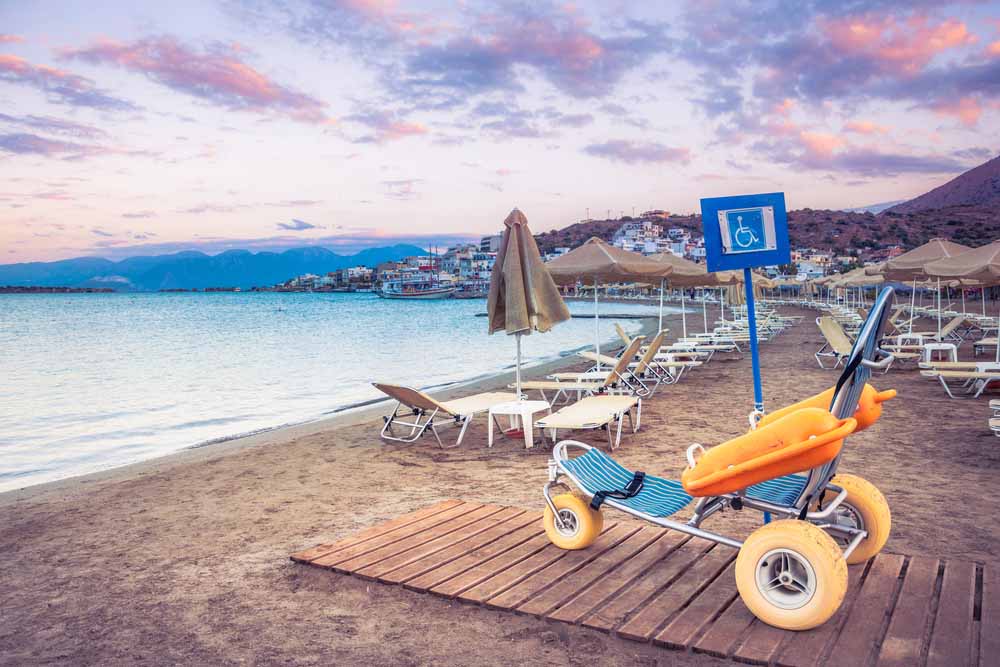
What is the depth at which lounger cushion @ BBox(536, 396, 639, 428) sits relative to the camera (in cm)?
608

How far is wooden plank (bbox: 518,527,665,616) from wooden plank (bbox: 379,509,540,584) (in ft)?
1.91

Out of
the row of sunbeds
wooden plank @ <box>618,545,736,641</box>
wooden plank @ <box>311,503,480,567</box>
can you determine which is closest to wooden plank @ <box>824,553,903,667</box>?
wooden plank @ <box>618,545,736,641</box>

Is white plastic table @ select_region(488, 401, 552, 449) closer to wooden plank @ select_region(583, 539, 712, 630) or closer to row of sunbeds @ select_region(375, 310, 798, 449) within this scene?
row of sunbeds @ select_region(375, 310, 798, 449)

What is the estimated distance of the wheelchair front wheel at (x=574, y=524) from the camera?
3404 millimetres

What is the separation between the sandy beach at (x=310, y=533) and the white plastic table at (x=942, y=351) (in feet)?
8.78

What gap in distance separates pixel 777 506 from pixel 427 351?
25.3 metres

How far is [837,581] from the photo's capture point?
2.46m

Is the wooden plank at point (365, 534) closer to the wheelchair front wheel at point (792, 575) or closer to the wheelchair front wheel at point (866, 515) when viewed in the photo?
the wheelchair front wheel at point (792, 575)

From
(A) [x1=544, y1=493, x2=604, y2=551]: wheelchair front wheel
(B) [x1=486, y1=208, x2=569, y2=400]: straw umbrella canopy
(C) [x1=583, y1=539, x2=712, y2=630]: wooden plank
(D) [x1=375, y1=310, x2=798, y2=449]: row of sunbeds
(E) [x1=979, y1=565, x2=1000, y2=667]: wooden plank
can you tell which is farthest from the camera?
(B) [x1=486, y1=208, x2=569, y2=400]: straw umbrella canopy

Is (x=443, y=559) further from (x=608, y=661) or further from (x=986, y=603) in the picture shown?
(x=986, y=603)

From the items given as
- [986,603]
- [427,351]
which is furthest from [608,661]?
[427,351]

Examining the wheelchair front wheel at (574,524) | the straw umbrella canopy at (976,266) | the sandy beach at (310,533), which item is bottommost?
the sandy beach at (310,533)

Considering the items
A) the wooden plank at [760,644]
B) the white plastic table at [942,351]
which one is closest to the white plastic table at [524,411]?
the wooden plank at [760,644]

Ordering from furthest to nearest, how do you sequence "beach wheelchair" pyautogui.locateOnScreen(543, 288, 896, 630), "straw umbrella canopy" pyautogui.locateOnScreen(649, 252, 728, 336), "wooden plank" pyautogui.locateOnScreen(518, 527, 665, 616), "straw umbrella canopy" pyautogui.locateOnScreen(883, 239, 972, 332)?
1. "straw umbrella canopy" pyautogui.locateOnScreen(883, 239, 972, 332)
2. "straw umbrella canopy" pyautogui.locateOnScreen(649, 252, 728, 336)
3. "wooden plank" pyautogui.locateOnScreen(518, 527, 665, 616)
4. "beach wheelchair" pyautogui.locateOnScreen(543, 288, 896, 630)
